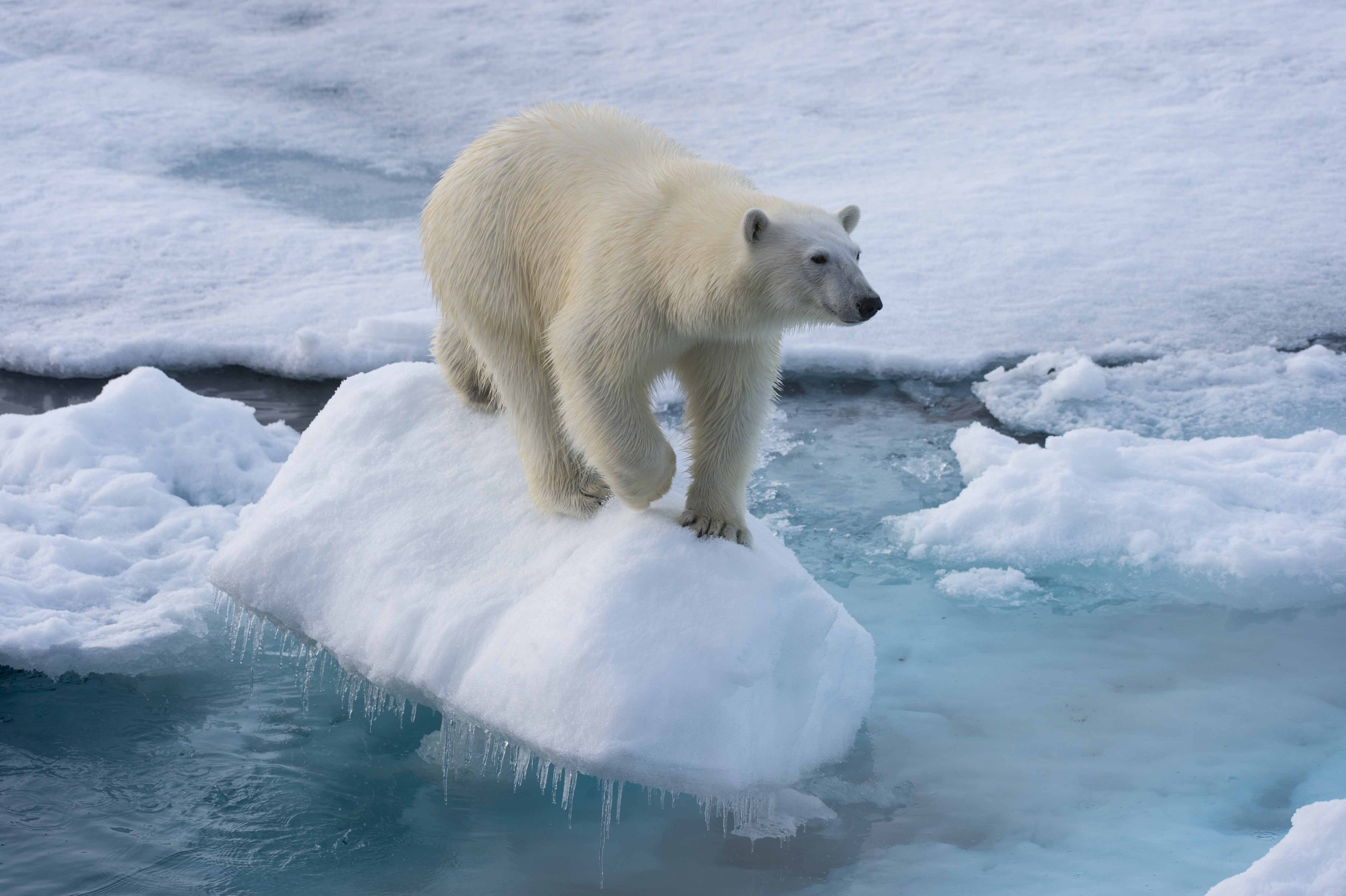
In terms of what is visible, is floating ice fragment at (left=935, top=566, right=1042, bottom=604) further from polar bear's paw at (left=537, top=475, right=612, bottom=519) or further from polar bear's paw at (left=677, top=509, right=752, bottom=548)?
polar bear's paw at (left=537, top=475, right=612, bottom=519)

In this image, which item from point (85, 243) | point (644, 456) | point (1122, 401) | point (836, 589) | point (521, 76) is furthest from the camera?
point (521, 76)

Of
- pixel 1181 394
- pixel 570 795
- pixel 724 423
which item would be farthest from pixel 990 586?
pixel 1181 394

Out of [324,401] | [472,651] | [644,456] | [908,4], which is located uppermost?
[908,4]

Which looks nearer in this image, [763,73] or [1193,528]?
[1193,528]

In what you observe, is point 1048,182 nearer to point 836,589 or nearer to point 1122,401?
point 1122,401

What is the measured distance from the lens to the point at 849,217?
3102mm

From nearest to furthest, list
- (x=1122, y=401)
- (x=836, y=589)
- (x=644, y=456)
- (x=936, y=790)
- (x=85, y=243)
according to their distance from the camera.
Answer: (x=644, y=456), (x=936, y=790), (x=836, y=589), (x=1122, y=401), (x=85, y=243)

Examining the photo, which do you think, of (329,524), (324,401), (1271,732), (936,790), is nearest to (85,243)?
(324,401)

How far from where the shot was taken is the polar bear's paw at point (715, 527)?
329 cm

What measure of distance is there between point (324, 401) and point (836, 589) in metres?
2.94

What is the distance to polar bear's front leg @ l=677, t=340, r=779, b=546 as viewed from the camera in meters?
3.17

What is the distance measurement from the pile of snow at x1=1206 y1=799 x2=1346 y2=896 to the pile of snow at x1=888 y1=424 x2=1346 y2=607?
183 centimetres

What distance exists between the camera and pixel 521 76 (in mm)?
10805

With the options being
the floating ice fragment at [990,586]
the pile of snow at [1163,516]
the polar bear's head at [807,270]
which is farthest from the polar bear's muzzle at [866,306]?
the pile of snow at [1163,516]
